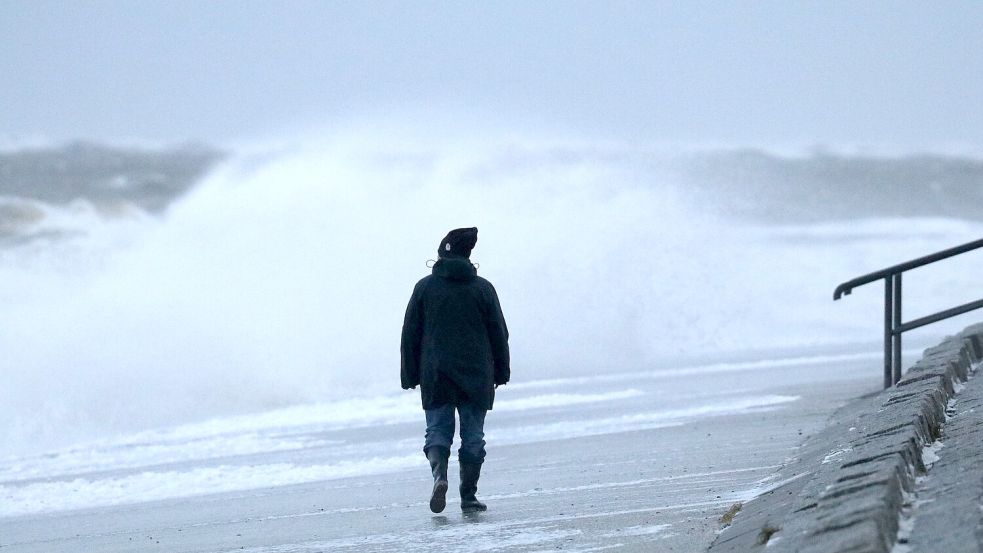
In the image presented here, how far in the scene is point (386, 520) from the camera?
7895 mm

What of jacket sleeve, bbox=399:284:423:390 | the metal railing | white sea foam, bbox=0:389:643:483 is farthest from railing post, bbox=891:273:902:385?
white sea foam, bbox=0:389:643:483

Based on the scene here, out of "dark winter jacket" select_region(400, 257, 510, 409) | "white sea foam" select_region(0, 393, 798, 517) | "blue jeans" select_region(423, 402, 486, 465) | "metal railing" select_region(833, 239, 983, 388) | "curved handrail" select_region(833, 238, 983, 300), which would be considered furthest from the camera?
"metal railing" select_region(833, 239, 983, 388)

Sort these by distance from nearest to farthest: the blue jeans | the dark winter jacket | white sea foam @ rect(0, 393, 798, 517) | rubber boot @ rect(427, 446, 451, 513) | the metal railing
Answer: rubber boot @ rect(427, 446, 451, 513), the dark winter jacket, the blue jeans, white sea foam @ rect(0, 393, 798, 517), the metal railing

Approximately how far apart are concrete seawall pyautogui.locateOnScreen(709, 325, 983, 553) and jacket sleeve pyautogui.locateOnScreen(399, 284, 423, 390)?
217cm

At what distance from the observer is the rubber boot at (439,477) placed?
768 cm

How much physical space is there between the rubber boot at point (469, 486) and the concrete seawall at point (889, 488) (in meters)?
1.74

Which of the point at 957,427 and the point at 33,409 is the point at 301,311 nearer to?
the point at 33,409

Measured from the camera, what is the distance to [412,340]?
8141mm

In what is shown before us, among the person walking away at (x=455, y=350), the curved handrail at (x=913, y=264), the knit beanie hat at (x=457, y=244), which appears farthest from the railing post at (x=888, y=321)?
the knit beanie hat at (x=457, y=244)

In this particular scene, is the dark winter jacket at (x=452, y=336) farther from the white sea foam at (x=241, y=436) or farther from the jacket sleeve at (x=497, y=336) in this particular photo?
the white sea foam at (x=241, y=436)

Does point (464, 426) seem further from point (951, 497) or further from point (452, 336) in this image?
point (951, 497)

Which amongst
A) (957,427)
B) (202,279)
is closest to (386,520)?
(957,427)

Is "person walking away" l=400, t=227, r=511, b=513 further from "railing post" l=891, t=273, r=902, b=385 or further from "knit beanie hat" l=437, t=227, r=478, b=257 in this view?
"railing post" l=891, t=273, r=902, b=385

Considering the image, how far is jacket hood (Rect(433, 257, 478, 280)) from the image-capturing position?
8.03 m
